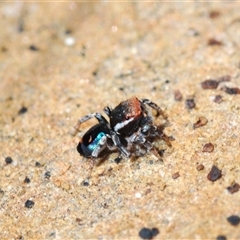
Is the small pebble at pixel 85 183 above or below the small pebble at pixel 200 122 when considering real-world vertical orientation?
below

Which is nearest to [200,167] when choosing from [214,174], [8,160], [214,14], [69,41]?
[214,174]

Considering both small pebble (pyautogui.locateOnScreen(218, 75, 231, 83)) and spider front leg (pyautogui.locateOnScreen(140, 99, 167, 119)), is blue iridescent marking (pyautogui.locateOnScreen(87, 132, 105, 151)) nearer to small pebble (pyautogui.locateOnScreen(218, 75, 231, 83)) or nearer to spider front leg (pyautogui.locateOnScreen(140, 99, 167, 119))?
spider front leg (pyautogui.locateOnScreen(140, 99, 167, 119))

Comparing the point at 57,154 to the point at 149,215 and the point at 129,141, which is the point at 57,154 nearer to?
the point at 129,141

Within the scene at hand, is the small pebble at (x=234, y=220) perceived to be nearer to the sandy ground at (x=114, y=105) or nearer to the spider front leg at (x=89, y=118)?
the sandy ground at (x=114, y=105)

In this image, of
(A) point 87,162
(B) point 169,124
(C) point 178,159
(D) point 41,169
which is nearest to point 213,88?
(B) point 169,124

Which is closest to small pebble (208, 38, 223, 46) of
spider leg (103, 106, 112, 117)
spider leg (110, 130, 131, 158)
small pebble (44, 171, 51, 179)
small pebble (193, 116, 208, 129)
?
small pebble (193, 116, 208, 129)

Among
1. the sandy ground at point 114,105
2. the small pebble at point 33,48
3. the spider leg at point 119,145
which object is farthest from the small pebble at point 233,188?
the small pebble at point 33,48
